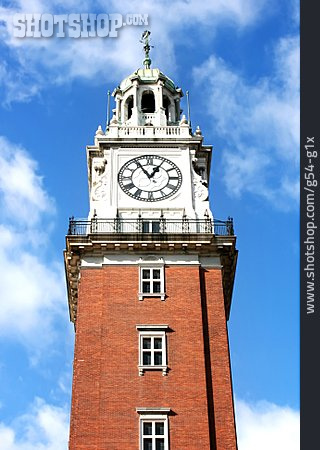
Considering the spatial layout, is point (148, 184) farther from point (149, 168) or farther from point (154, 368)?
point (154, 368)

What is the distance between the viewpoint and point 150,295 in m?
44.2

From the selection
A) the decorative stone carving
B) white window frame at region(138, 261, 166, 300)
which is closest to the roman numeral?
the decorative stone carving

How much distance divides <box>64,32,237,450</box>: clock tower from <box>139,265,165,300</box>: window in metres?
0.05

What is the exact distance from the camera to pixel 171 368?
4156 centimetres

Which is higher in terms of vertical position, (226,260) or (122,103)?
(122,103)

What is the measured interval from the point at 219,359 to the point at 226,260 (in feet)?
20.2

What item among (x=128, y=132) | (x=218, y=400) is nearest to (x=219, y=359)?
(x=218, y=400)

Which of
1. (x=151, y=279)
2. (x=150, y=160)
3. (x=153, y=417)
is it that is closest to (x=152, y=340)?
(x=151, y=279)

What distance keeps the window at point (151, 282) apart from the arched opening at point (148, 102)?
14.4 meters

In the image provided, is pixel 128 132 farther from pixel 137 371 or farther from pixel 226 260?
pixel 137 371

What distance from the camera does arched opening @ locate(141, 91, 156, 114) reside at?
56406mm

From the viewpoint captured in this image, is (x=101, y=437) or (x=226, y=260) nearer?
(x=101, y=437)

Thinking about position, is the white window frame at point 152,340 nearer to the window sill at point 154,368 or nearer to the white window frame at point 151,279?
the window sill at point 154,368

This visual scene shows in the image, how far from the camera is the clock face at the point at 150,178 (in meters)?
49.0
